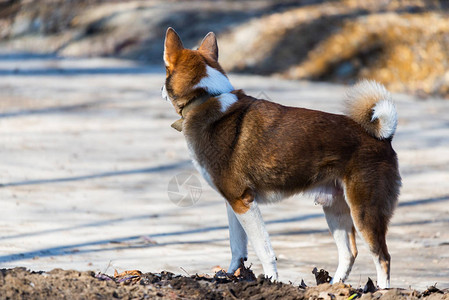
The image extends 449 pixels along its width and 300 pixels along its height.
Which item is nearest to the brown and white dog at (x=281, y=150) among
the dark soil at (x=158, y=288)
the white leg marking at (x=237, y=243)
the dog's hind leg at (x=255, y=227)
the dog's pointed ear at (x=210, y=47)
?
the dog's hind leg at (x=255, y=227)

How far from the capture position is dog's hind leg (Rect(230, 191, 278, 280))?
5.73 metres

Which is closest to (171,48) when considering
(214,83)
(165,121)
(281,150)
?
(214,83)

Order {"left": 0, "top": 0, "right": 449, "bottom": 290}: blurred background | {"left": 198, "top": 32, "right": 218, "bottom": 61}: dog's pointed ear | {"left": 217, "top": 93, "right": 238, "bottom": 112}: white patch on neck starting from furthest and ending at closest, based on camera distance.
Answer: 1. {"left": 0, "top": 0, "right": 449, "bottom": 290}: blurred background
2. {"left": 198, "top": 32, "right": 218, "bottom": 61}: dog's pointed ear
3. {"left": 217, "top": 93, "right": 238, "bottom": 112}: white patch on neck

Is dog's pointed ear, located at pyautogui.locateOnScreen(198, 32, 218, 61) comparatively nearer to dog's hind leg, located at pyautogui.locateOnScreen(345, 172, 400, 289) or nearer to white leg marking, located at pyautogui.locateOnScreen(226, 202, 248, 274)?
white leg marking, located at pyautogui.locateOnScreen(226, 202, 248, 274)

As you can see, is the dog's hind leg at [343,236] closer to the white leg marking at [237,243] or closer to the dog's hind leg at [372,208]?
the dog's hind leg at [372,208]

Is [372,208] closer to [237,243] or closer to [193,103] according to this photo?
[237,243]

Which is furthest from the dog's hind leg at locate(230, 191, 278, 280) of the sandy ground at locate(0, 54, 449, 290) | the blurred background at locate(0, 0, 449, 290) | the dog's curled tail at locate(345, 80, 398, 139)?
the dog's curled tail at locate(345, 80, 398, 139)

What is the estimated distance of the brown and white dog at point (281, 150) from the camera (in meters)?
5.77

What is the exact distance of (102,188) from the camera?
9875 mm

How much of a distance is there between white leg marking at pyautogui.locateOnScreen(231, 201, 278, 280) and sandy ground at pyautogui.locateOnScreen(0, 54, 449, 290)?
81 cm

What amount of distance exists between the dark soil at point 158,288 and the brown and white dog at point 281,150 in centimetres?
64

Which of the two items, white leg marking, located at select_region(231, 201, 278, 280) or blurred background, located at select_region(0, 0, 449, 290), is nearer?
white leg marking, located at select_region(231, 201, 278, 280)

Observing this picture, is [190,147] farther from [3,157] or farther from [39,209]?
[3,157]

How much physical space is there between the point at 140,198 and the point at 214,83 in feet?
12.4
